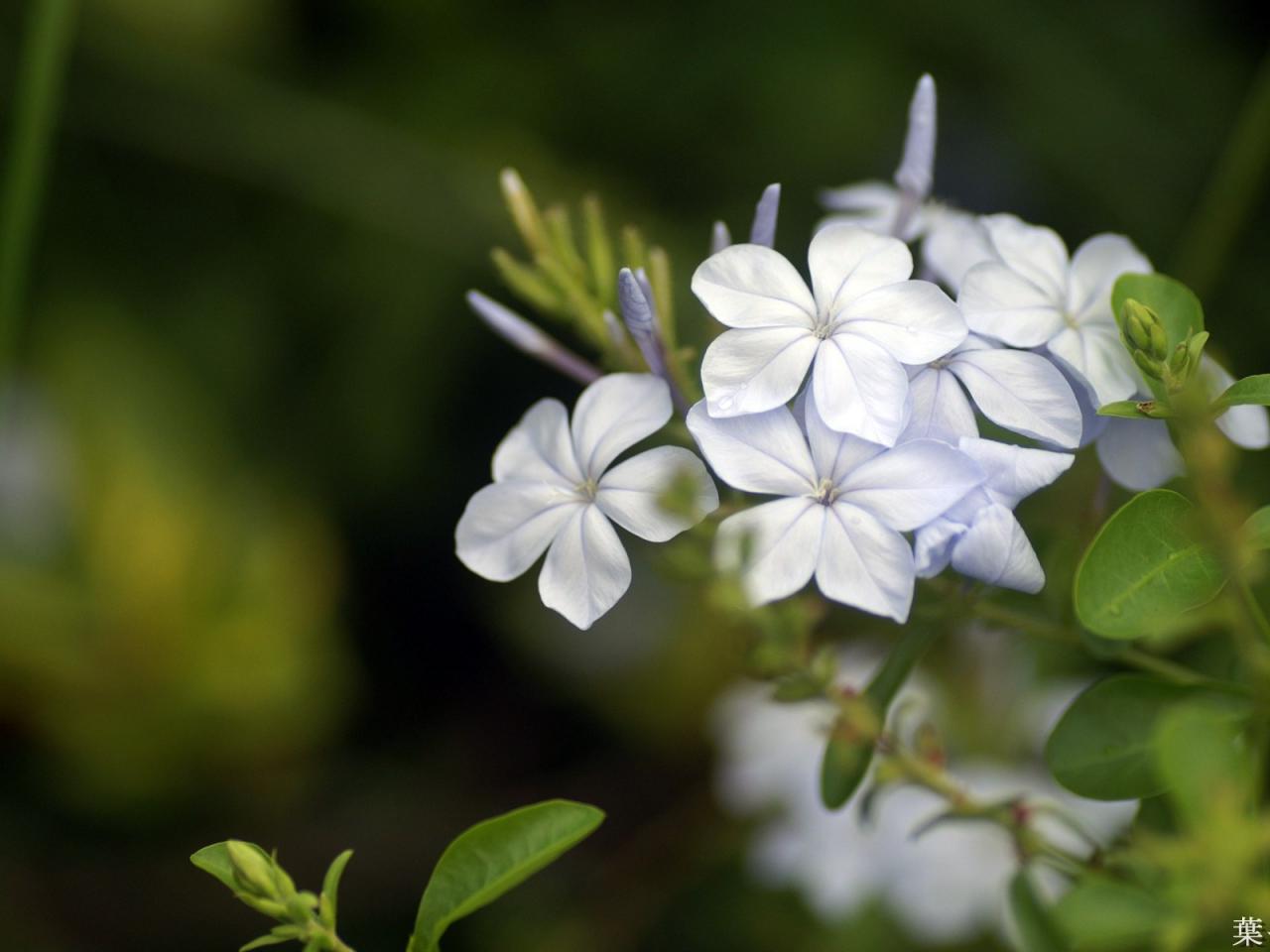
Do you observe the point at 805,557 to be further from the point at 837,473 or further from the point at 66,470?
the point at 66,470

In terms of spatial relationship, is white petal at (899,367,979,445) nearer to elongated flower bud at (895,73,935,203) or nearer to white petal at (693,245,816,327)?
white petal at (693,245,816,327)

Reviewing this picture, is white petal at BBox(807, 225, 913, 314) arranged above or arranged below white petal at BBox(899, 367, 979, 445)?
above

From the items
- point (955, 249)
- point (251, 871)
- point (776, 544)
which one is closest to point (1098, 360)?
point (955, 249)

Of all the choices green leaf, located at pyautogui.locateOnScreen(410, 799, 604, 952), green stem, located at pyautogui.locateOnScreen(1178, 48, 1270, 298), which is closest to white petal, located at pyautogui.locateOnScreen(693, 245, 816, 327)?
green leaf, located at pyautogui.locateOnScreen(410, 799, 604, 952)

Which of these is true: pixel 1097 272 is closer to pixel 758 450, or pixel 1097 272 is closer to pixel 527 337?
pixel 758 450

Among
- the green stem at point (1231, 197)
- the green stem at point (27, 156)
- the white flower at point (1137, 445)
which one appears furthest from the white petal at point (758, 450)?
the green stem at point (1231, 197)

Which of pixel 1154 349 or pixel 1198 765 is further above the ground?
pixel 1154 349

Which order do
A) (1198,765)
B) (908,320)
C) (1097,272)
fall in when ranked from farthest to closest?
1. (1097,272)
2. (908,320)
3. (1198,765)
